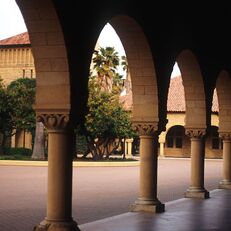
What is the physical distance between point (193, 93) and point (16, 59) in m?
49.9

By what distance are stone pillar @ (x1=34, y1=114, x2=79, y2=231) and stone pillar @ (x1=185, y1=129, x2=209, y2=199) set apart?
7629 mm

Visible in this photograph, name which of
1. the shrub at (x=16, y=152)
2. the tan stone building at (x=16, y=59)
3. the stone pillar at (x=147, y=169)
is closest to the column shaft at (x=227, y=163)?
the stone pillar at (x=147, y=169)

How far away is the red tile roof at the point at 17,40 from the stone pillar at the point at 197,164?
49407 mm

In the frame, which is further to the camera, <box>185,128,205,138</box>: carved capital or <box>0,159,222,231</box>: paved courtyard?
<box>185,128,205,138</box>: carved capital

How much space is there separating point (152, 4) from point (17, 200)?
758cm

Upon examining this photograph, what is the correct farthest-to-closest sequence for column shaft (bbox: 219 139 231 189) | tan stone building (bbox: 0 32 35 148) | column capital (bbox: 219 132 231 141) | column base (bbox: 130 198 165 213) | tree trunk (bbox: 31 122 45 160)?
1. tan stone building (bbox: 0 32 35 148)
2. tree trunk (bbox: 31 122 45 160)
3. column shaft (bbox: 219 139 231 189)
4. column capital (bbox: 219 132 231 141)
5. column base (bbox: 130 198 165 213)

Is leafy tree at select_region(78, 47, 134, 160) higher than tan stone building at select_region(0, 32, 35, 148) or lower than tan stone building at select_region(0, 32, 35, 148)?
lower

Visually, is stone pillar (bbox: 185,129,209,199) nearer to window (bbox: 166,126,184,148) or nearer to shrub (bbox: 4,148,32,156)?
shrub (bbox: 4,148,32,156)

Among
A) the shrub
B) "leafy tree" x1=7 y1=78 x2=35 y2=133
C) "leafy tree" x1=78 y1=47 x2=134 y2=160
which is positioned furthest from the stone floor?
the shrub

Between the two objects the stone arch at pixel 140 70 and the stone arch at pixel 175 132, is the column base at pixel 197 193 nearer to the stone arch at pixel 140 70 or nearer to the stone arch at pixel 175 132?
the stone arch at pixel 140 70

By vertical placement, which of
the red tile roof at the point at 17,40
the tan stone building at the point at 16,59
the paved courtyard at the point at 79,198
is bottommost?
the paved courtyard at the point at 79,198

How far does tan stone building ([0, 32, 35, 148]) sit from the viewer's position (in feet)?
204

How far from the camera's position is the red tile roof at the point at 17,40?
63.0m

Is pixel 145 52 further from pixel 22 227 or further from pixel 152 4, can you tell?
pixel 22 227
